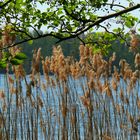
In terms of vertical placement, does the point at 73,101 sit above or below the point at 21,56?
below

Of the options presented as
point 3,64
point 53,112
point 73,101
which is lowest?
point 53,112

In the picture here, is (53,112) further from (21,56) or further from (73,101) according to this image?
(21,56)

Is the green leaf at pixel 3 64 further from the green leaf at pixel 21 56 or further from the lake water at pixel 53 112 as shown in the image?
the lake water at pixel 53 112

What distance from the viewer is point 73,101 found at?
4.26 m

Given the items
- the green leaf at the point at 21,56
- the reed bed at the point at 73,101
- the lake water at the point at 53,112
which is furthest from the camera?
the lake water at the point at 53,112

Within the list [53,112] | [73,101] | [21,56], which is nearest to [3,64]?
[21,56]

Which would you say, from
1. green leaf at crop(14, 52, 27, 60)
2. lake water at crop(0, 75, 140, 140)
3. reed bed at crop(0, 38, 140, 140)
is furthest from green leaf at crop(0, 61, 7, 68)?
lake water at crop(0, 75, 140, 140)

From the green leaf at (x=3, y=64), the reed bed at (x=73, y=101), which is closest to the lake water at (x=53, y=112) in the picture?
the reed bed at (x=73, y=101)

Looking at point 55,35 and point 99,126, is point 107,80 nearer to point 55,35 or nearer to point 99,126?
point 99,126

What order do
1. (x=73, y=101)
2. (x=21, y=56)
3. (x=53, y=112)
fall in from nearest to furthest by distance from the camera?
1. (x=21, y=56)
2. (x=73, y=101)
3. (x=53, y=112)

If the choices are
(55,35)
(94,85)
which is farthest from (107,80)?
(55,35)

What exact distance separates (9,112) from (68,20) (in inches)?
47.5

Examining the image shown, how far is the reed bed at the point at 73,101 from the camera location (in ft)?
13.4

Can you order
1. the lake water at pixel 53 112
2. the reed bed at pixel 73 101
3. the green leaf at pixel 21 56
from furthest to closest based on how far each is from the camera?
the lake water at pixel 53 112 < the reed bed at pixel 73 101 < the green leaf at pixel 21 56
